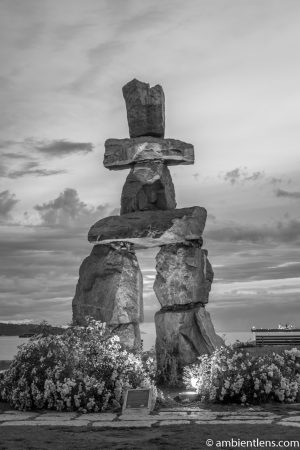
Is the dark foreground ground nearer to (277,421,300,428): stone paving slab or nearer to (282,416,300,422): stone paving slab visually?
(277,421,300,428): stone paving slab

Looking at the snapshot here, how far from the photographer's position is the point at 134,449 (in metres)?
8.48

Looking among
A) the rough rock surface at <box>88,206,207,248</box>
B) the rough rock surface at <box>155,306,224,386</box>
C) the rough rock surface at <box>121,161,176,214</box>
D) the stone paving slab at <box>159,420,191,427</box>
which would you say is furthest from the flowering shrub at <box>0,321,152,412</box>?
the rough rock surface at <box>121,161,176,214</box>

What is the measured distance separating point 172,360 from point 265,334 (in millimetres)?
7798

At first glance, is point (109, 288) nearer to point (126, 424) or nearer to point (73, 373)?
point (73, 373)

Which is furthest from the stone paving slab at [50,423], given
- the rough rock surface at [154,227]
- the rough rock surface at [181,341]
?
the rough rock surface at [154,227]

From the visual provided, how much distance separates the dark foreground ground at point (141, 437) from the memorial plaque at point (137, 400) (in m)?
1.66

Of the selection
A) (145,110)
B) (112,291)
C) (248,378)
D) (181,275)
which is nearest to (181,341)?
(181,275)

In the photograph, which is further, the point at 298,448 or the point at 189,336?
the point at 189,336

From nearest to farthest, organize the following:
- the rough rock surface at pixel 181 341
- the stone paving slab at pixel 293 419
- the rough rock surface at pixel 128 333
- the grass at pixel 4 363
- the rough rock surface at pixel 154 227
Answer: the stone paving slab at pixel 293 419 < the rough rock surface at pixel 181 341 < the rough rock surface at pixel 154 227 < the rough rock surface at pixel 128 333 < the grass at pixel 4 363

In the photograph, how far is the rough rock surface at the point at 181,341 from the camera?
15.6 m

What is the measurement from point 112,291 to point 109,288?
0.33ft

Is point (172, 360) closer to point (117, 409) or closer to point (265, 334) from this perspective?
point (117, 409)

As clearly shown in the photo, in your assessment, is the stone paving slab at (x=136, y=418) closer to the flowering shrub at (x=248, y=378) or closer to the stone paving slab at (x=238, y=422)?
the stone paving slab at (x=238, y=422)

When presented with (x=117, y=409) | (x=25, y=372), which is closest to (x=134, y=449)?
(x=117, y=409)
